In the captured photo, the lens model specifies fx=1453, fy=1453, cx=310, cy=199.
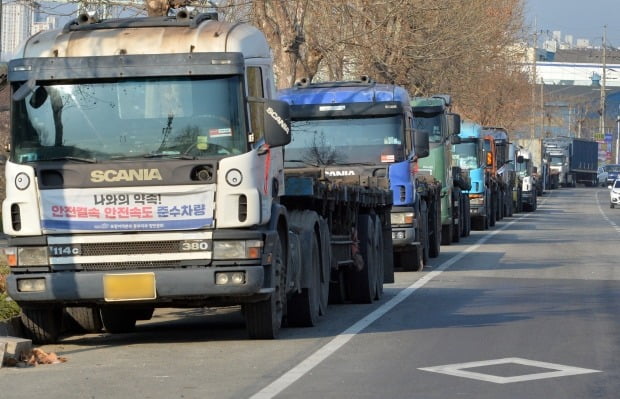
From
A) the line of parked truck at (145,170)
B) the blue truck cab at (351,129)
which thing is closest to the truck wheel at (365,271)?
the blue truck cab at (351,129)

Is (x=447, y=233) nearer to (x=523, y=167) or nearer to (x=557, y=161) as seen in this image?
(x=523, y=167)

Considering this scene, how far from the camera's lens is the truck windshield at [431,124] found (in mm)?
30609

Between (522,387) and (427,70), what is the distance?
1462 inches

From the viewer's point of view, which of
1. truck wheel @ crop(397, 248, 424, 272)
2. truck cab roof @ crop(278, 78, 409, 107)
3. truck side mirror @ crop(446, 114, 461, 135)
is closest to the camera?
truck cab roof @ crop(278, 78, 409, 107)

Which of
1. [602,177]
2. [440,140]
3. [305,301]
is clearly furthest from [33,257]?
[602,177]

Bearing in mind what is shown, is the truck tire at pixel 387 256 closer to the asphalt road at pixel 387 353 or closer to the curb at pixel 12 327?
the asphalt road at pixel 387 353

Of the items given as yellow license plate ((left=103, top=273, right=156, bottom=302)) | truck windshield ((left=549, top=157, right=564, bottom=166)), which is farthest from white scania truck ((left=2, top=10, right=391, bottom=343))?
truck windshield ((left=549, top=157, right=564, bottom=166))

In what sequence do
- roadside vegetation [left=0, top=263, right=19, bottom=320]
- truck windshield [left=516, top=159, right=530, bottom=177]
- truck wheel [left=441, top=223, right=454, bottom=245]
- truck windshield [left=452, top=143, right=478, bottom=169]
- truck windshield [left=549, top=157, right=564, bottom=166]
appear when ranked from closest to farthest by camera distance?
roadside vegetation [left=0, top=263, right=19, bottom=320] → truck wheel [left=441, top=223, right=454, bottom=245] → truck windshield [left=452, top=143, right=478, bottom=169] → truck windshield [left=516, top=159, right=530, bottom=177] → truck windshield [left=549, top=157, right=564, bottom=166]

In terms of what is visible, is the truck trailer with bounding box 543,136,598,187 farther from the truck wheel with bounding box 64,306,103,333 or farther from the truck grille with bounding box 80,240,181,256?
the truck grille with bounding box 80,240,181,256

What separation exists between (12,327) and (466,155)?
2913 centimetres

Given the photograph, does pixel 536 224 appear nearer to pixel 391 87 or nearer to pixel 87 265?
pixel 391 87

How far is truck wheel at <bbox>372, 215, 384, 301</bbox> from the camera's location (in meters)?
18.2

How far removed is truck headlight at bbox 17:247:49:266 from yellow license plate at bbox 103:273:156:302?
58 centimetres

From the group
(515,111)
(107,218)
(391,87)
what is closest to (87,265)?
(107,218)
